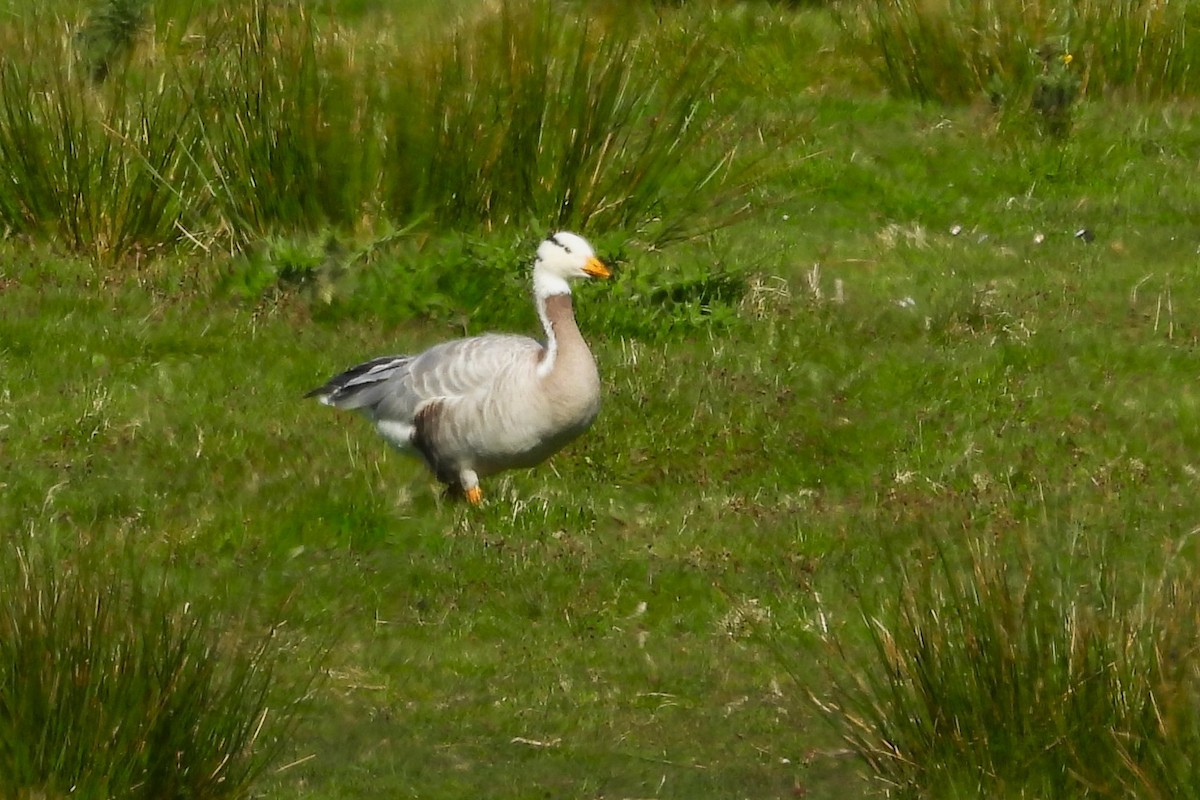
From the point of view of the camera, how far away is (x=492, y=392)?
338 inches

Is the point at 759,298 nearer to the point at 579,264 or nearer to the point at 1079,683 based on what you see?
the point at 579,264

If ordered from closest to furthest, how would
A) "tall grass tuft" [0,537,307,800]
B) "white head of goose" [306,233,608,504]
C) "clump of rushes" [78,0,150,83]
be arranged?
"tall grass tuft" [0,537,307,800]
"white head of goose" [306,233,608,504]
"clump of rushes" [78,0,150,83]

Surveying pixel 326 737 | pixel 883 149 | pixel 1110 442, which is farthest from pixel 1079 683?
pixel 883 149

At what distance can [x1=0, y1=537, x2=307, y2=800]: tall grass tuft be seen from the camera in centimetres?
517

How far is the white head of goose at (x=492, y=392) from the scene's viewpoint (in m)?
8.38

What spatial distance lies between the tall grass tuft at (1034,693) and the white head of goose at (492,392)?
2.81 meters

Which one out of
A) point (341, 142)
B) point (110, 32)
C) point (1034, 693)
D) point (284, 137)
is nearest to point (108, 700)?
point (1034, 693)

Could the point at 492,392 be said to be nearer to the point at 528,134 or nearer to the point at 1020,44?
the point at 528,134

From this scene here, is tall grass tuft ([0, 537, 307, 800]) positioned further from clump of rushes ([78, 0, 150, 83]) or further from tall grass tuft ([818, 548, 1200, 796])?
clump of rushes ([78, 0, 150, 83])

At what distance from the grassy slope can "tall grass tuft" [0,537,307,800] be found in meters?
0.55

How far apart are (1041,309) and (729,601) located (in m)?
3.37

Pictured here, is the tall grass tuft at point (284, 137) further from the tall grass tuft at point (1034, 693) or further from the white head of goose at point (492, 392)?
the tall grass tuft at point (1034, 693)

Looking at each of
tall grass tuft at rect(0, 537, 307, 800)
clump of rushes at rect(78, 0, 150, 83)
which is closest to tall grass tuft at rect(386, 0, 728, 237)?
clump of rushes at rect(78, 0, 150, 83)

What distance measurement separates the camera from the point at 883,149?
12867mm
